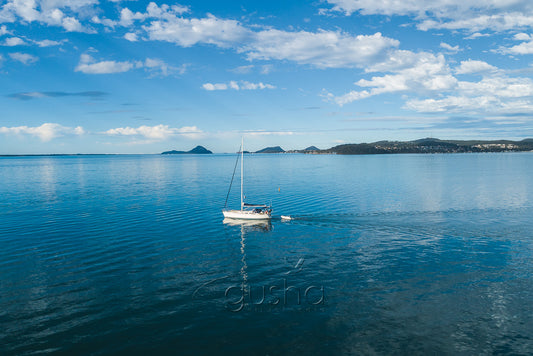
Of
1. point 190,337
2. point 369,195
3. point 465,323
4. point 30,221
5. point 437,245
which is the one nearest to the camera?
point 190,337

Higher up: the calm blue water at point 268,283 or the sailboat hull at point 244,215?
the sailboat hull at point 244,215

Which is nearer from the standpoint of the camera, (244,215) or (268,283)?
(268,283)

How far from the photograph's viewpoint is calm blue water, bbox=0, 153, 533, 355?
70.8ft

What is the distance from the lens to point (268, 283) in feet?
98.8

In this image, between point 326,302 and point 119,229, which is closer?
point 326,302

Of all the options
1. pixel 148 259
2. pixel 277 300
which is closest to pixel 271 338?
pixel 277 300

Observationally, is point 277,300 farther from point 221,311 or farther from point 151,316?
point 151,316

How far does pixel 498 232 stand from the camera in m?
46.9

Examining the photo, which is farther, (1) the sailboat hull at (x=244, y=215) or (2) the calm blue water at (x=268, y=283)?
(1) the sailboat hull at (x=244, y=215)

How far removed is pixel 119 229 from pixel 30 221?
1787 cm

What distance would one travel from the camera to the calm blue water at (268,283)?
2159 cm

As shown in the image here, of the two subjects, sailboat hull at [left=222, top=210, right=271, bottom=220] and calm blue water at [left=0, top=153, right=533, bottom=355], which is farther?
sailboat hull at [left=222, top=210, right=271, bottom=220]

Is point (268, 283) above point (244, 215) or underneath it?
underneath

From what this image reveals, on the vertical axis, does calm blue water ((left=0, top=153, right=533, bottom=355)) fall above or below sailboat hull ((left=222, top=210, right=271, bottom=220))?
below
